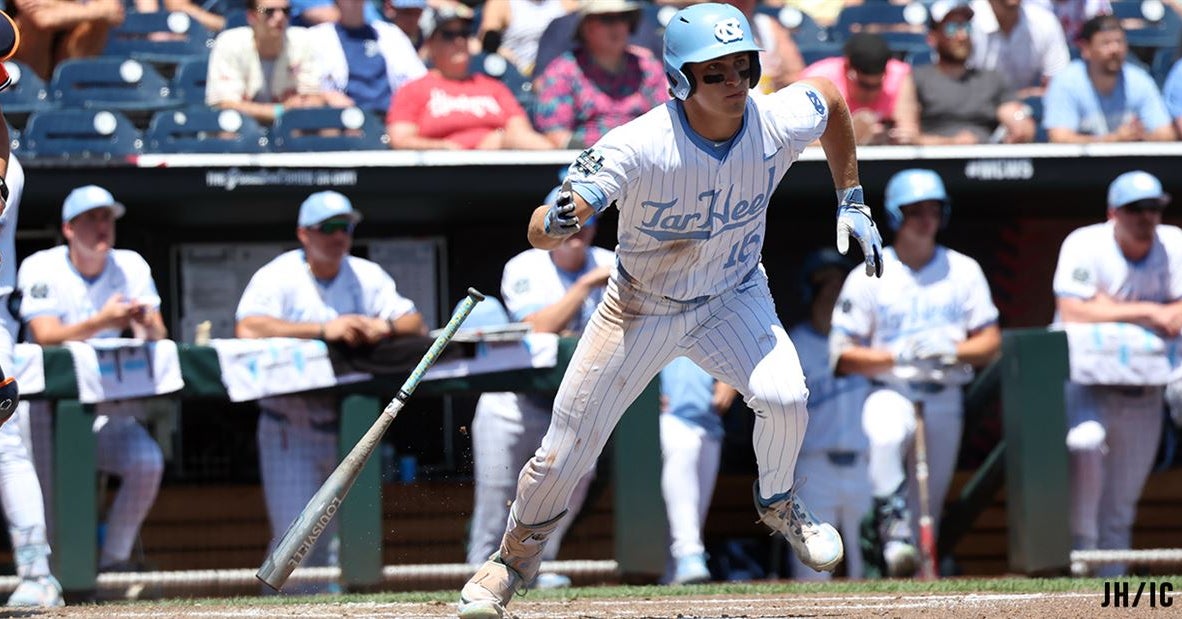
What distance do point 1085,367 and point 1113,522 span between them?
666 mm

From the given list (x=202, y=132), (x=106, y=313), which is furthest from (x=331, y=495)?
(x=202, y=132)

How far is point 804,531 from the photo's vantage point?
5172mm

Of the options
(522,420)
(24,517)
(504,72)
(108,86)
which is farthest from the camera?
(504,72)

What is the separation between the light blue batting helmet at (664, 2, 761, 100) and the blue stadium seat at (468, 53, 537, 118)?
384cm

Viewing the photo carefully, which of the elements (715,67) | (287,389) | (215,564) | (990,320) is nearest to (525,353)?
(287,389)

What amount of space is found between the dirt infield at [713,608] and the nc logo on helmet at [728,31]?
1726mm

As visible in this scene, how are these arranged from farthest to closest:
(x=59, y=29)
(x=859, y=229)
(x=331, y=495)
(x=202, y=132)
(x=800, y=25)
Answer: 1. (x=800, y=25)
2. (x=59, y=29)
3. (x=202, y=132)
4. (x=331, y=495)
5. (x=859, y=229)

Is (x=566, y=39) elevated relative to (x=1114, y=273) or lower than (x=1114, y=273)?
elevated

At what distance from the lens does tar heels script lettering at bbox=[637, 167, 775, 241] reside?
15.9 ft

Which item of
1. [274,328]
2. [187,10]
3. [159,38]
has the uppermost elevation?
[187,10]

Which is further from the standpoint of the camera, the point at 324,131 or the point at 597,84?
the point at 597,84

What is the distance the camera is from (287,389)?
696 cm

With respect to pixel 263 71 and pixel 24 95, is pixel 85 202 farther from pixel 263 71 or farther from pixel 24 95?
pixel 263 71

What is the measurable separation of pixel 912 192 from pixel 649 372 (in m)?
2.96
